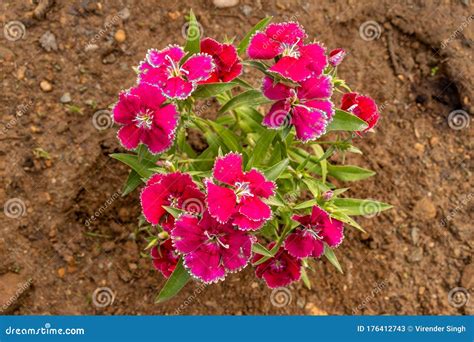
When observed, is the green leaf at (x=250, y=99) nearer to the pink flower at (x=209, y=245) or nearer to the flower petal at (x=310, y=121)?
the flower petal at (x=310, y=121)

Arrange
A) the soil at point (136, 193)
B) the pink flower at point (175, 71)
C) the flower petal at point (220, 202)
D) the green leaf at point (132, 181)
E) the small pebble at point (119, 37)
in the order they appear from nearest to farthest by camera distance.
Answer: the flower petal at point (220, 202)
the pink flower at point (175, 71)
the green leaf at point (132, 181)
the soil at point (136, 193)
the small pebble at point (119, 37)

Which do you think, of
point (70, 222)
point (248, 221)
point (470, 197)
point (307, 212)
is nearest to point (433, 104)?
point (470, 197)

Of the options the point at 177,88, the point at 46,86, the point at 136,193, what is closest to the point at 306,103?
the point at 177,88

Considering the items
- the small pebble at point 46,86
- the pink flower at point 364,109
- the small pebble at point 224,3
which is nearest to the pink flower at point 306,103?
the pink flower at point 364,109

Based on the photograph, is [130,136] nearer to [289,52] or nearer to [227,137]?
[227,137]

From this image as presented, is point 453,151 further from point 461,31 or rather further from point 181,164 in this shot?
point 181,164

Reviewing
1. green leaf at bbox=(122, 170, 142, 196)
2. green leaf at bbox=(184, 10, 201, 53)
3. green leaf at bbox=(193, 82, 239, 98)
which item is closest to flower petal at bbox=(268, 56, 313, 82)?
green leaf at bbox=(193, 82, 239, 98)

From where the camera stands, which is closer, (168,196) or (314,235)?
(168,196)
